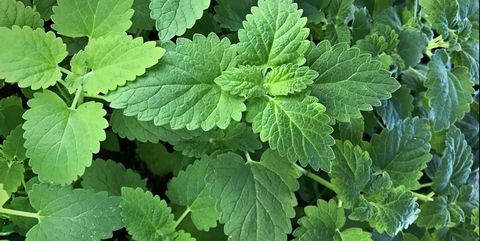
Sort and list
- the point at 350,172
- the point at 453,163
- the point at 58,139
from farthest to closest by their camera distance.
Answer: the point at 453,163
the point at 350,172
the point at 58,139

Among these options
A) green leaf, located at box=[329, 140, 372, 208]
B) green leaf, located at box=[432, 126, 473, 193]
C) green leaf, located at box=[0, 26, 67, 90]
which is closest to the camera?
green leaf, located at box=[0, 26, 67, 90]

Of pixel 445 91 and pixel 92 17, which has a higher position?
pixel 92 17

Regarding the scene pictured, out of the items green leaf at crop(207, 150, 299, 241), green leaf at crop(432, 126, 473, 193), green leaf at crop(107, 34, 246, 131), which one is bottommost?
green leaf at crop(432, 126, 473, 193)

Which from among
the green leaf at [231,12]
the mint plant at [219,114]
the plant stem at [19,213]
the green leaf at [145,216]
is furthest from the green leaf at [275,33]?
the plant stem at [19,213]

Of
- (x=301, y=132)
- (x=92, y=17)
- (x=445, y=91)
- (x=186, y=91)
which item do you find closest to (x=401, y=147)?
(x=445, y=91)

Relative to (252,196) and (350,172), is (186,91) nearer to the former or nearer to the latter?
(252,196)

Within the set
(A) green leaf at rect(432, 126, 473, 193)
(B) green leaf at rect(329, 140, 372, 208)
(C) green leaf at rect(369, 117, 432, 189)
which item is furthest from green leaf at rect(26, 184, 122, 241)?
(A) green leaf at rect(432, 126, 473, 193)

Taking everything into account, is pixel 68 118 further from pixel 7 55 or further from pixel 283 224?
pixel 283 224

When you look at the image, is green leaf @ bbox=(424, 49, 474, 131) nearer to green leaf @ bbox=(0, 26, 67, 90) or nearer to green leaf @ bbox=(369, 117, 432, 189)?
green leaf @ bbox=(369, 117, 432, 189)
